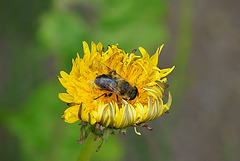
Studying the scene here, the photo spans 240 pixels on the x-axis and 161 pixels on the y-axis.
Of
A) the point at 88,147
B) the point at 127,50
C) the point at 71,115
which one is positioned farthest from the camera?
the point at 127,50

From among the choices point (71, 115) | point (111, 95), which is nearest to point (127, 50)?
point (111, 95)

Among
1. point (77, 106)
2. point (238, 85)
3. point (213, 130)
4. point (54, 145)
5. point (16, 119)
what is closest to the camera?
point (77, 106)

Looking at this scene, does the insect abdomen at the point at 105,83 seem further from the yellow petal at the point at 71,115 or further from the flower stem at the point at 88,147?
the flower stem at the point at 88,147

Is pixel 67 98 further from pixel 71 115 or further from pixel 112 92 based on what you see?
pixel 112 92

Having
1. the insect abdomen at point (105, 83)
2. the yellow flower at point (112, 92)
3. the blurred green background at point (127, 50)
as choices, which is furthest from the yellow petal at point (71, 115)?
the blurred green background at point (127, 50)

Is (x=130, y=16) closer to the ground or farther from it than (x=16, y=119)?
farther from it

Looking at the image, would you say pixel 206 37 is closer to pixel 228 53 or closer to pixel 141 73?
pixel 228 53

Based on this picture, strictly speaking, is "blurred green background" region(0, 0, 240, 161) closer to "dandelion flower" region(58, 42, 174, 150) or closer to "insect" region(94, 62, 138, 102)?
"dandelion flower" region(58, 42, 174, 150)

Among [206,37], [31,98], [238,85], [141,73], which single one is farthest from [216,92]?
[141,73]
